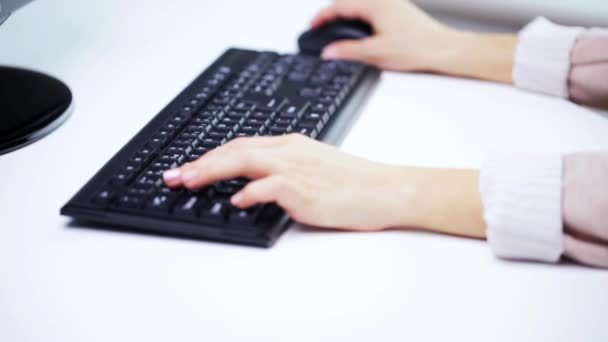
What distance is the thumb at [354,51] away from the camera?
91 cm

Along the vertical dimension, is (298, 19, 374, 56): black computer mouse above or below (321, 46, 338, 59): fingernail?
above

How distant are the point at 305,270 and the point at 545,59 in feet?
1.50

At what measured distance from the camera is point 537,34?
86cm

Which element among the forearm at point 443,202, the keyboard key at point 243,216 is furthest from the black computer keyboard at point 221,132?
the forearm at point 443,202

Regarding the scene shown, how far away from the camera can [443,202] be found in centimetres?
60

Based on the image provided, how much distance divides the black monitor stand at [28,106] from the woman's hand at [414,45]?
33 centimetres

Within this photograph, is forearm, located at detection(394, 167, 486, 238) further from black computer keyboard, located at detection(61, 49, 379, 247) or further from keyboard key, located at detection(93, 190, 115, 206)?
keyboard key, located at detection(93, 190, 115, 206)

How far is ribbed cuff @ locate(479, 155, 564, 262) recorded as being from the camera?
1.81 feet

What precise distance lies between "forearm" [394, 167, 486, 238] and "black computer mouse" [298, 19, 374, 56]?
0.35m

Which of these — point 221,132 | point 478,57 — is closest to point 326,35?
point 478,57

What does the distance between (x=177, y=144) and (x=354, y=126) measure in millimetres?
199

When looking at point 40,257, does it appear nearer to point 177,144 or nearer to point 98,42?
point 177,144

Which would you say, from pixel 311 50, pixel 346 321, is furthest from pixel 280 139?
pixel 311 50

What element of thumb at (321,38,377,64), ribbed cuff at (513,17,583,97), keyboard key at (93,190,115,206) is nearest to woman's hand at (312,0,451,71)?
thumb at (321,38,377,64)
